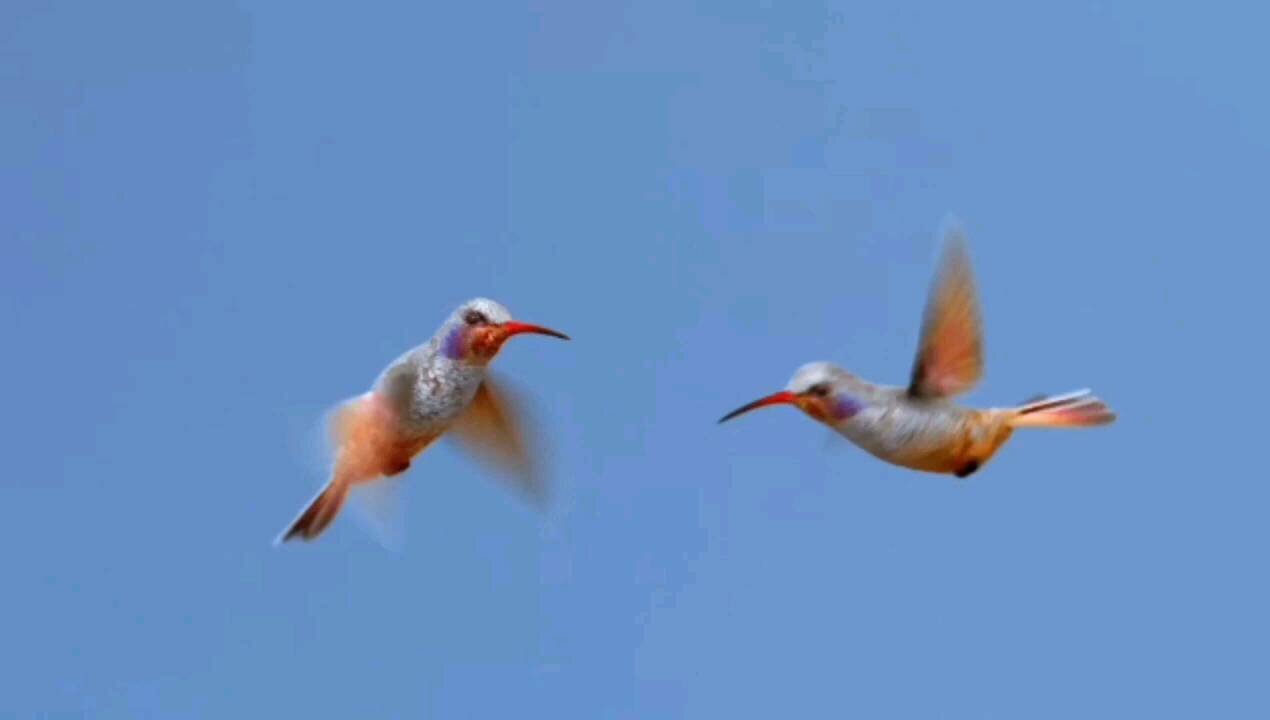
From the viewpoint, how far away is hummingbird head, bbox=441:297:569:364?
1324 mm

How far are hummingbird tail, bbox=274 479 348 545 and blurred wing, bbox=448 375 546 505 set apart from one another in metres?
0.13

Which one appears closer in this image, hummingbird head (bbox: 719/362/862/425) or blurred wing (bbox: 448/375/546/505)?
hummingbird head (bbox: 719/362/862/425)

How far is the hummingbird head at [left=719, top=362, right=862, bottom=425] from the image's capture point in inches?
52.8

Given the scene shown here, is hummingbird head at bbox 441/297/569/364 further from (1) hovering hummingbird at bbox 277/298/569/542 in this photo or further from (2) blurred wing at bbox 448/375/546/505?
(2) blurred wing at bbox 448/375/546/505

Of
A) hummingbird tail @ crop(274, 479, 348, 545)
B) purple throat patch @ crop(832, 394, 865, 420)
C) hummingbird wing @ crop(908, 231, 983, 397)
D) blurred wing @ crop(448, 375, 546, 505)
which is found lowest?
hummingbird tail @ crop(274, 479, 348, 545)

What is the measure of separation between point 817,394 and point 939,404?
0.13 meters

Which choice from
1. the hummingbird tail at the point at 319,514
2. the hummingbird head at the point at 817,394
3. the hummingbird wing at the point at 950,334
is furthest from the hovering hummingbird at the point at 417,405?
the hummingbird wing at the point at 950,334

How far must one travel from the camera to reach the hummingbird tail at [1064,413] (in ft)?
4.81

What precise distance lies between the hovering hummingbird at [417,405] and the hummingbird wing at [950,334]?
329mm

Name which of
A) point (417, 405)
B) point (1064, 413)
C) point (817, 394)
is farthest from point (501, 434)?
point (1064, 413)

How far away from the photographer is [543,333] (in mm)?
1280

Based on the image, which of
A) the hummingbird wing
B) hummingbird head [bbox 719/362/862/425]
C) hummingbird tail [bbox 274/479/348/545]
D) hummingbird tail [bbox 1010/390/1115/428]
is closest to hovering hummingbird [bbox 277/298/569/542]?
hummingbird tail [bbox 274/479/348/545]

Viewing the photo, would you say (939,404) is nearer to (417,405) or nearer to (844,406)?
(844,406)

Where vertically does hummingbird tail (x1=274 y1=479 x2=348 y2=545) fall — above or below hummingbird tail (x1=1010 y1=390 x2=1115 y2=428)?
below
